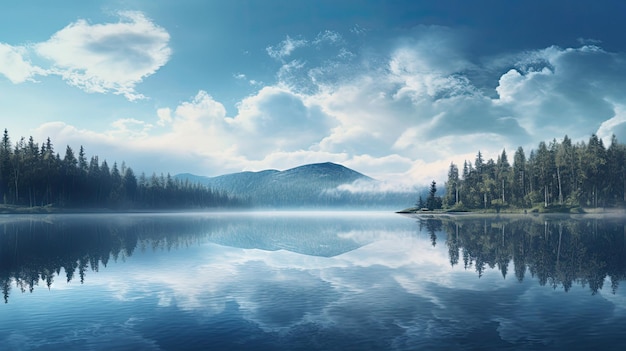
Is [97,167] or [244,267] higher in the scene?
[97,167]

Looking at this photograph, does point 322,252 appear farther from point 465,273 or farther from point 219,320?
point 219,320

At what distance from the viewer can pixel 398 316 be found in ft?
58.9

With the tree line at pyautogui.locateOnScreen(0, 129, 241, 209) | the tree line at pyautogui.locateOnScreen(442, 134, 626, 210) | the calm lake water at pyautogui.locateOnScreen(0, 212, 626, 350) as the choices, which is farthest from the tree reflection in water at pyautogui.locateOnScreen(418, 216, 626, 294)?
the tree line at pyautogui.locateOnScreen(0, 129, 241, 209)

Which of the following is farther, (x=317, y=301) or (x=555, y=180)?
(x=555, y=180)

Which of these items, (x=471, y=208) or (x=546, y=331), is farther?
(x=471, y=208)

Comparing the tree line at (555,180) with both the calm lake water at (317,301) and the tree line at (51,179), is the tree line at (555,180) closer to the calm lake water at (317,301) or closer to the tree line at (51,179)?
the calm lake water at (317,301)

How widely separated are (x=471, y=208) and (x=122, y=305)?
162 metres

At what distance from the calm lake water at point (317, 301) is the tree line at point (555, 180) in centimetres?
11519

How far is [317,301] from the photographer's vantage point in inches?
822

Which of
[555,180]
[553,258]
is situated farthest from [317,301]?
[555,180]

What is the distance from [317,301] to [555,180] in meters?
149

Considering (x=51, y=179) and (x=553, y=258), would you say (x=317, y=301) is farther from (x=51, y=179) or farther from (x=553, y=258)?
(x=51, y=179)

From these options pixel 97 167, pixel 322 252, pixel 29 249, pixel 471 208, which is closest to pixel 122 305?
pixel 322 252

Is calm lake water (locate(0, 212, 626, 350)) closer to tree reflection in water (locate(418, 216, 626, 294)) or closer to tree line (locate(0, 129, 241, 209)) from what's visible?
tree reflection in water (locate(418, 216, 626, 294))
